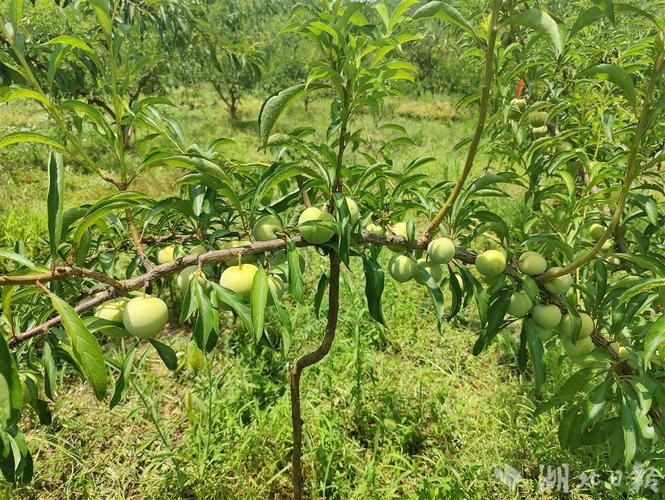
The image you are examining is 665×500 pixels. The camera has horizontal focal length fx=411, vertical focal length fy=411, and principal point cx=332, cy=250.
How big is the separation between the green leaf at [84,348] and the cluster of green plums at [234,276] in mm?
138

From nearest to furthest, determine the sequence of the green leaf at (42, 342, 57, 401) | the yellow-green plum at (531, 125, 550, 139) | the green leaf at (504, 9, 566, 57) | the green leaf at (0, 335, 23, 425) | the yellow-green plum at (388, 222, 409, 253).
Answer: the green leaf at (0, 335, 23, 425)
the green leaf at (504, 9, 566, 57)
the green leaf at (42, 342, 57, 401)
the yellow-green plum at (388, 222, 409, 253)
the yellow-green plum at (531, 125, 550, 139)

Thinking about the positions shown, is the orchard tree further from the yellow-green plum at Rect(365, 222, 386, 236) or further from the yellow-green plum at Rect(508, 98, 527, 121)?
the yellow-green plum at Rect(508, 98, 527, 121)

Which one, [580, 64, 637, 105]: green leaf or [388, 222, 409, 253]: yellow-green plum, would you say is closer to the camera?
[580, 64, 637, 105]: green leaf

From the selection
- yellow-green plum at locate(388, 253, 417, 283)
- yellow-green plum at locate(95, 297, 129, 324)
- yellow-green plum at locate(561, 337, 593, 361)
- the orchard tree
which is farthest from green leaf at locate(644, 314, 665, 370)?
yellow-green plum at locate(95, 297, 129, 324)

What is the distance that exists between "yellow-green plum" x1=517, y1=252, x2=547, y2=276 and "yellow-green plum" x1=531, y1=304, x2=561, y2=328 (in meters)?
0.08

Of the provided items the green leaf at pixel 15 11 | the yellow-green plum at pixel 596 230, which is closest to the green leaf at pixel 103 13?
the green leaf at pixel 15 11

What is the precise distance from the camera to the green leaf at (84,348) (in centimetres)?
52

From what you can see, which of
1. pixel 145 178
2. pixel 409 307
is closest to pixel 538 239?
pixel 409 307

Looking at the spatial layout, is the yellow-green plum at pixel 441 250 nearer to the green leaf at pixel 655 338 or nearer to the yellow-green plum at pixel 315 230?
the yellow-green plum at pixel 315 230

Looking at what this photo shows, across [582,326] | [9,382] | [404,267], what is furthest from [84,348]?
[582,326]

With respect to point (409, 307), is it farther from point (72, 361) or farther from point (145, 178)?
point (145, 178)

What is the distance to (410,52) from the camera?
50.1 ft

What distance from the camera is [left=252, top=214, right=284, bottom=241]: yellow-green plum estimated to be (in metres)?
0.80

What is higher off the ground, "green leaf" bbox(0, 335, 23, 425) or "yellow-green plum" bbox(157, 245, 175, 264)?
"green leaf" bbox(0, 335, 23, 425)
